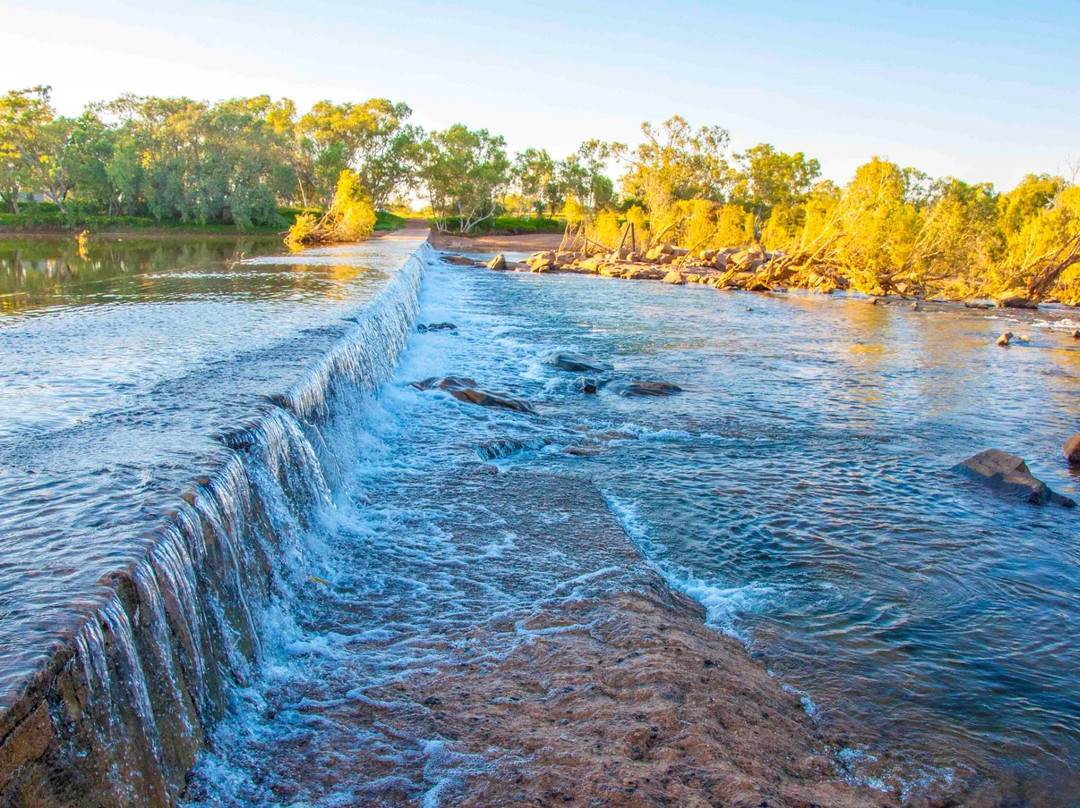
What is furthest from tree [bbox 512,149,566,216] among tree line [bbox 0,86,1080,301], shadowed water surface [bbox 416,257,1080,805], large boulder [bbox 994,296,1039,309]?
shadowed water surface [bbox 416,257,1080,805]

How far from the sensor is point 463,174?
6309 cm

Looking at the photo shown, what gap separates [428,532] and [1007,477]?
19.6 feet

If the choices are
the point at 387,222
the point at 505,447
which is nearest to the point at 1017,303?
Result: the point at 505,447

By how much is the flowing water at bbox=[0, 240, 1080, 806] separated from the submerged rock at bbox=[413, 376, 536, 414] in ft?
0.92

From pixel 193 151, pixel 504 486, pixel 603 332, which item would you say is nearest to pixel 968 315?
pixel 603 332

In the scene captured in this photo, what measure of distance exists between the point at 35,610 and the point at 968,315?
28186mm

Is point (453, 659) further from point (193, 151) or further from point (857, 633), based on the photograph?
point (193, 151)

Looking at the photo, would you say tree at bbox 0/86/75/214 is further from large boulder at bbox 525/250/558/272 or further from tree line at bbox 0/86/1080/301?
large boulder at bbox 525/250/558/272

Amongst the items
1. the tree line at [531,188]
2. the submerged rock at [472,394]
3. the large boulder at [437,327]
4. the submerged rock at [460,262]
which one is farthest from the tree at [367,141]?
the submerged rock at [472,394]

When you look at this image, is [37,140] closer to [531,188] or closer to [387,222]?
[387,222]

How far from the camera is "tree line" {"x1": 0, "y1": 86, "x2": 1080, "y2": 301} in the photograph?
30906mm

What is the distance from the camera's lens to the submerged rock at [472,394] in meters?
10.4

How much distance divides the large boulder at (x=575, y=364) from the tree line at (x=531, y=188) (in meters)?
20.4

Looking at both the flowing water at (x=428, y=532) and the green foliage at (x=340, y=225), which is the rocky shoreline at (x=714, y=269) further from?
the flowing water at (x=428, y=532)
